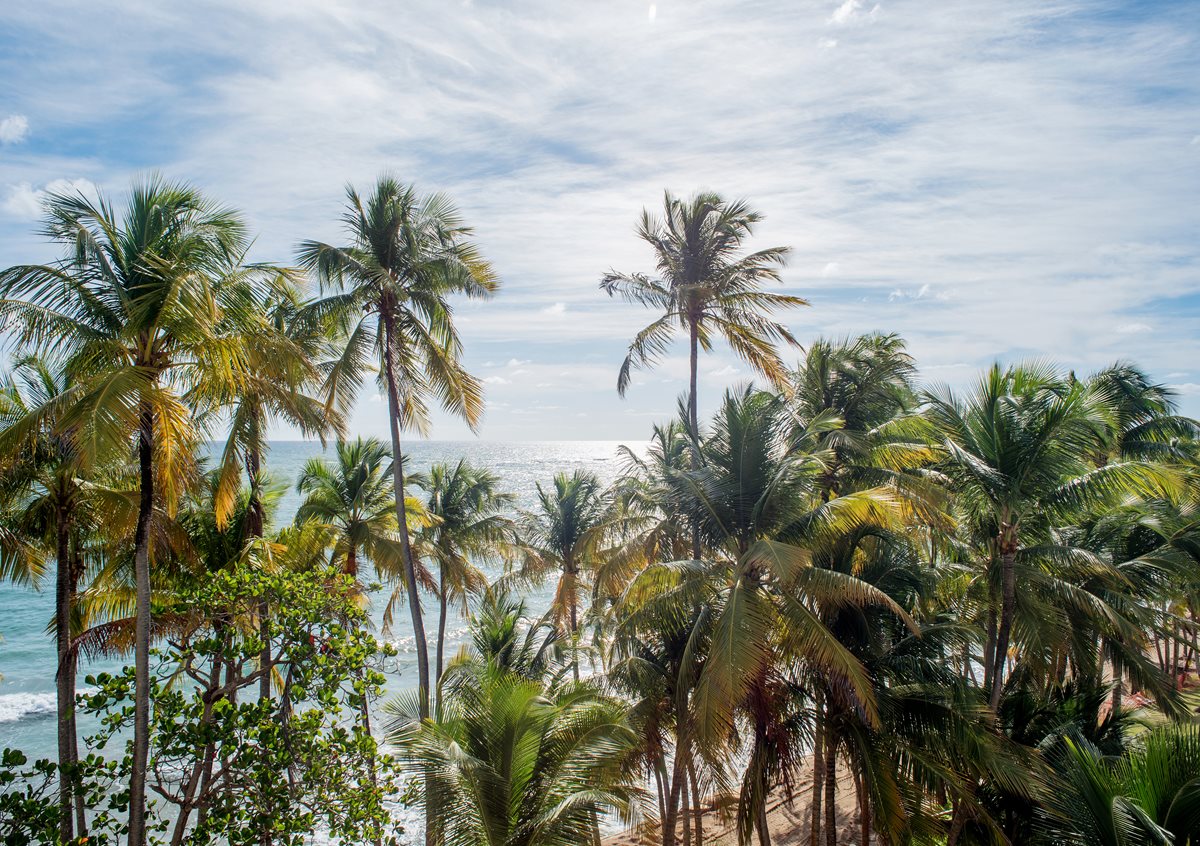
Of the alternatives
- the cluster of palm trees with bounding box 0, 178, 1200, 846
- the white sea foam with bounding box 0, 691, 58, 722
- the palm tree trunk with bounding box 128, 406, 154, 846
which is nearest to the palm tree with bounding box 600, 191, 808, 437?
the cluster of palm trees with bounding box 0, 178, 1200, 846

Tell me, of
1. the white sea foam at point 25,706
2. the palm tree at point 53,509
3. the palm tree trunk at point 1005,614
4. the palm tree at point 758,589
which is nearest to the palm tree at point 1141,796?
the palm tree at point 758,589

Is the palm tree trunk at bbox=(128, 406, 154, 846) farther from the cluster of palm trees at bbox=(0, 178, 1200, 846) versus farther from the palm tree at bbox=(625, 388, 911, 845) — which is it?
the palm tree at bbox=(625, 388, 911, 845)

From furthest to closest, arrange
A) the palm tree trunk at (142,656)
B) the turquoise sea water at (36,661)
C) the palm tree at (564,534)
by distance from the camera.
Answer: the turquoise sea water at (36,661)
the palm tree at (564,534)
the palm tree trunk at (142,656)

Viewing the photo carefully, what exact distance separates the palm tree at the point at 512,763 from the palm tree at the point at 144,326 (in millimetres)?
2894

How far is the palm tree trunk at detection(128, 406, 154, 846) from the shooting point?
7129 millimetres

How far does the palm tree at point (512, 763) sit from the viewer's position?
7.94 m

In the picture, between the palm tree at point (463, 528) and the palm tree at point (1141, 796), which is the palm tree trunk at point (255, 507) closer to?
the palm tree at point (463, 528)

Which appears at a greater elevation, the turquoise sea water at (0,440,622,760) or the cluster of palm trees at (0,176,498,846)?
the cluster of palm trees at (0,176,498,846)

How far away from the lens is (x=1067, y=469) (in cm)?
1098

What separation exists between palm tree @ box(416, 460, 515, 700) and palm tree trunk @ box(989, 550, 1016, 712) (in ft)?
42.7

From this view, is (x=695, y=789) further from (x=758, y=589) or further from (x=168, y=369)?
(x=168, y=369)

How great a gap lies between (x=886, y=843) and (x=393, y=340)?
1174cm

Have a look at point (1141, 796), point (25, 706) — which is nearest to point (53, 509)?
point (1141, 796)

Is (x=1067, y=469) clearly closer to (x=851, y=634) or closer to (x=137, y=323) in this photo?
(x=851, y=634)
